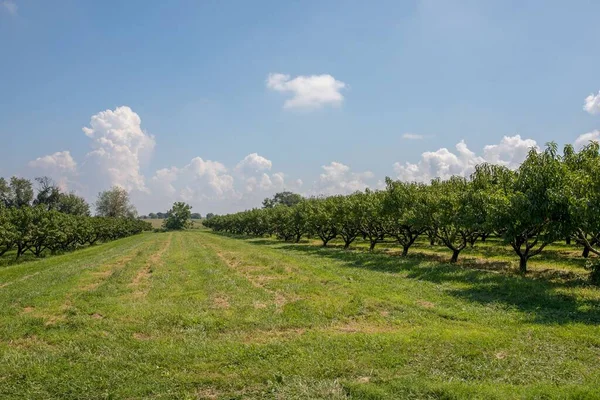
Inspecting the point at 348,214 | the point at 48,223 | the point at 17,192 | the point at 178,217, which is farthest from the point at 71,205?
the point at 348,214

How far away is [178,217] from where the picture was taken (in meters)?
188

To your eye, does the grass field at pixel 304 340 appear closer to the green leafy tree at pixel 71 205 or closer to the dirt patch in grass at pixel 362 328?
the dirt patch in grass at pixel 362 328

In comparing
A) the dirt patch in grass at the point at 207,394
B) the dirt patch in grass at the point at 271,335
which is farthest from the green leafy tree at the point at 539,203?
the dirt patch in grass at the point at 207,394

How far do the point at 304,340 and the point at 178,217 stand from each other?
615 feet

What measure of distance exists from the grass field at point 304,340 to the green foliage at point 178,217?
173047 mm

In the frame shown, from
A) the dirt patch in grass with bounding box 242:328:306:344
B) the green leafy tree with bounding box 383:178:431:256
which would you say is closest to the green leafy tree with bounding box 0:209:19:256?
the green leafy tree with bounding box 383:178:431:256

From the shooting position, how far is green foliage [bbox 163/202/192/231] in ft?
617

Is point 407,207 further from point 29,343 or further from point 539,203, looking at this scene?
point 29,343

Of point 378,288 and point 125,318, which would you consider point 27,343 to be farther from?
Answer: point 378,288

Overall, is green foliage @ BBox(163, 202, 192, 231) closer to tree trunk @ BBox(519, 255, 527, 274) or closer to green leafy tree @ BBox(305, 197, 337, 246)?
green leafy tree @ BBox(305, 197, 337, 246)

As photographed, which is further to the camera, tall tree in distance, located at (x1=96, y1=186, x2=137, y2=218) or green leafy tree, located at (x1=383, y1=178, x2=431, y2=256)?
tall tree in distance, located at (x1=96, y1=186, x2=137, y2=218)

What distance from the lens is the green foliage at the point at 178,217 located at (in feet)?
617

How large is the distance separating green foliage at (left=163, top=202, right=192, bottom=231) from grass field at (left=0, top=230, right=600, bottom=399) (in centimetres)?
17305

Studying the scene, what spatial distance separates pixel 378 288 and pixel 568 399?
487 inches
